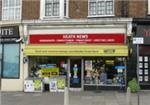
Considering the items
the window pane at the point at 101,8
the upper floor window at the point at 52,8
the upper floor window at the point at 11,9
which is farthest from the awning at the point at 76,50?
the upper floor window at the point at 11,9

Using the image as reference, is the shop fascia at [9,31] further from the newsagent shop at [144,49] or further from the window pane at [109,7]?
the newsagent shop at [144,49]

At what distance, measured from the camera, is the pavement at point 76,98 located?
16.2m

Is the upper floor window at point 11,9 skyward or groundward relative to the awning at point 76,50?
skyward

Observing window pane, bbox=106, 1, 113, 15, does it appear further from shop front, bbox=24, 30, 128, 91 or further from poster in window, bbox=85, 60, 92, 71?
poster in window, bbox=85, 60, 92, 71

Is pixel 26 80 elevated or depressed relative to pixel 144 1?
depressed

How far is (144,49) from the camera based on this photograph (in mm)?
19609

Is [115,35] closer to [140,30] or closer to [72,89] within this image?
[140,30]

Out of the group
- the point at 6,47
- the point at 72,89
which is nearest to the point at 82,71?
the point at 72,89

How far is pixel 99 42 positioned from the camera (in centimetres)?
Result: 1959

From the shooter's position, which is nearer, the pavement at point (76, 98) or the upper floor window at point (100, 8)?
the pavement at point (76, 98)

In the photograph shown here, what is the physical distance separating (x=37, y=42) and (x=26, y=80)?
2205 mm

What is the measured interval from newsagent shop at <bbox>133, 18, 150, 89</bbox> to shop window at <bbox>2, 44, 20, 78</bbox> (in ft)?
22.4

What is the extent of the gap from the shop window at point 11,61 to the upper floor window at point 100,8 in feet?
15.4

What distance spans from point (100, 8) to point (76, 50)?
2.76 metres
